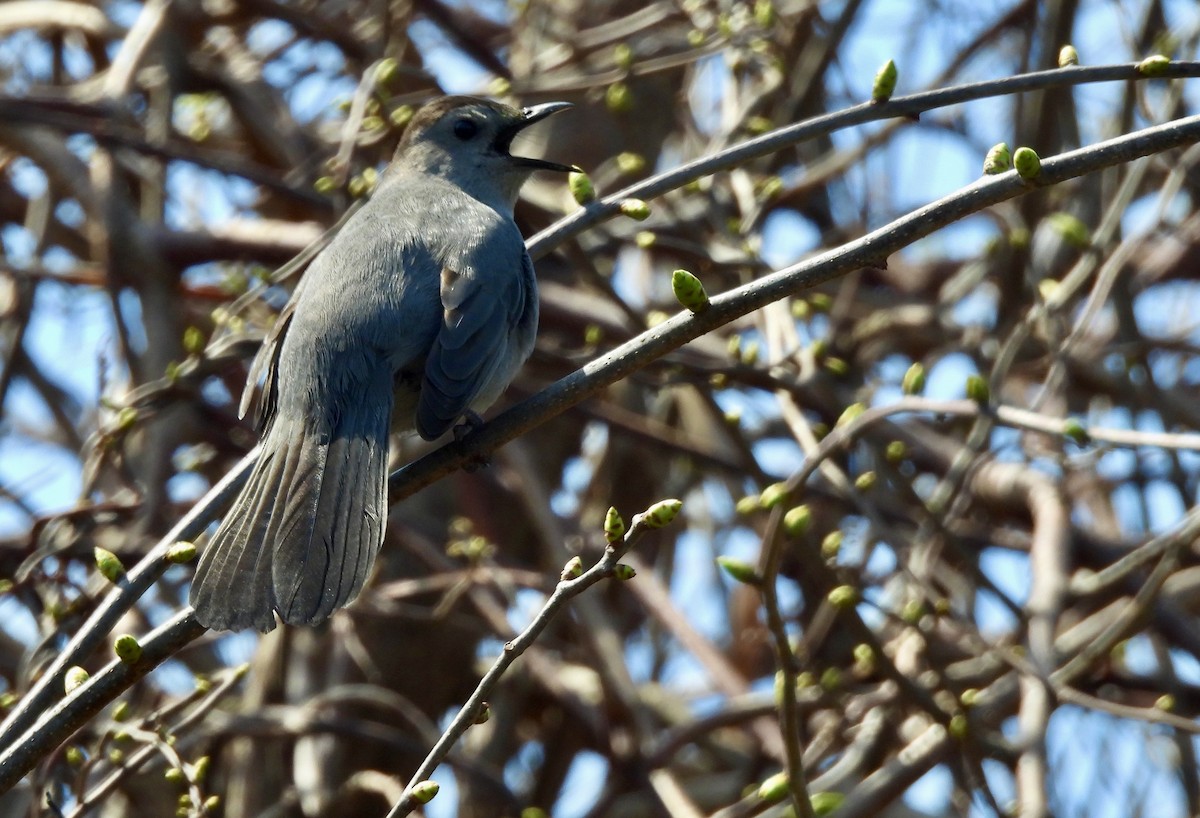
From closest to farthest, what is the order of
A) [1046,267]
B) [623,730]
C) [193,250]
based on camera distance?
1. [623,730]
2. [193,250]
3. [1046,267]

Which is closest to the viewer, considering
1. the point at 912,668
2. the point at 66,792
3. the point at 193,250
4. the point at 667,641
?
the point at 66,792

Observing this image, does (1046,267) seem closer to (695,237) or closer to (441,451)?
(695,237)

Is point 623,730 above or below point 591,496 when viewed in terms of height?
below

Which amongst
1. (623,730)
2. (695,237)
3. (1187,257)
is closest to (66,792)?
(623,730)

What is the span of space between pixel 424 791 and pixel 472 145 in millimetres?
2701

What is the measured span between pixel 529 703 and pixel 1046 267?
283cm

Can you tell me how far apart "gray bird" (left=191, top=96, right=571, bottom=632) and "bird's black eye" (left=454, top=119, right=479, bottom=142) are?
0.96ft

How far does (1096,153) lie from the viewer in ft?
8.66

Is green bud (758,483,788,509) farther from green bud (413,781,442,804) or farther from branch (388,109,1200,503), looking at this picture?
green bud (413,781,442,804)

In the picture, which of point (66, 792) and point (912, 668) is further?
point (912, 668)

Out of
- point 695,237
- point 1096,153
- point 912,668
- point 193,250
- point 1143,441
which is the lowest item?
point 912,668

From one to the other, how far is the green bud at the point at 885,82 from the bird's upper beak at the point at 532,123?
1227mm

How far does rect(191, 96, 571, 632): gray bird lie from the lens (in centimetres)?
287

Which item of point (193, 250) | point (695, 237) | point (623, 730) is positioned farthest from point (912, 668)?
point (193, 250)
